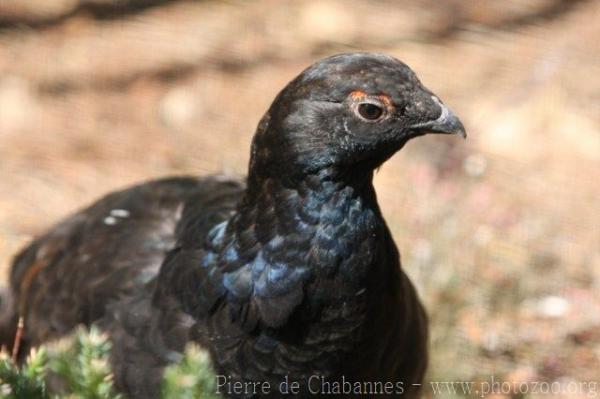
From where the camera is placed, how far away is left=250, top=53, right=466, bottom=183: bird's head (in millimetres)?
3047

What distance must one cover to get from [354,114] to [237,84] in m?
3.14

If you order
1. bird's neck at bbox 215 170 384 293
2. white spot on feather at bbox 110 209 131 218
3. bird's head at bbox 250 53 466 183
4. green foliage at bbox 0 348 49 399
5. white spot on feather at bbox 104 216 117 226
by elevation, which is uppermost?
bird's head at bbox 250 53 466 183

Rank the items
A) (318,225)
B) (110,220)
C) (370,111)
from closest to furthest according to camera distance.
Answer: (370,111), (318,225), (110,220)

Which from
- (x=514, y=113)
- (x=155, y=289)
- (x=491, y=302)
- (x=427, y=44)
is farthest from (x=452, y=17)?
(x=155, y=289)

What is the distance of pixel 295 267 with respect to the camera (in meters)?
3.28

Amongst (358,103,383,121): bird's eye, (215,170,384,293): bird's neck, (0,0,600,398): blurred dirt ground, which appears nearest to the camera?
(358,103,383,121): bird's eye

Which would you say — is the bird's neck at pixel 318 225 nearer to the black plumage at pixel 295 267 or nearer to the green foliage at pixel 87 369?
the black plumage at pixel 295 267

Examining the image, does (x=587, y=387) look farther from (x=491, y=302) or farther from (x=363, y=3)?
(x=363, y=3)

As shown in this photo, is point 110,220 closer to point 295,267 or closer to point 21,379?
point 295,267

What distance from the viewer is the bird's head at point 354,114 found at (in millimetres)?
3047

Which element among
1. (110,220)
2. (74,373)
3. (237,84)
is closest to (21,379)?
(74,373)

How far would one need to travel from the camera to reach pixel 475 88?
6164mm

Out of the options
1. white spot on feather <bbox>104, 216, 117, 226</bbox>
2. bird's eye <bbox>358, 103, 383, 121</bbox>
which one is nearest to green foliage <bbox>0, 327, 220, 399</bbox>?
bird's eye <bbox>358, 103, 383, 121</bbox>

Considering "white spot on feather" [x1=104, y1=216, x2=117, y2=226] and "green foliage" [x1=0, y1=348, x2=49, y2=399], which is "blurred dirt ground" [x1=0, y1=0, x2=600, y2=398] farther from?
"green foliage" [x1=0, y1=348, x2=49, y2=399]
